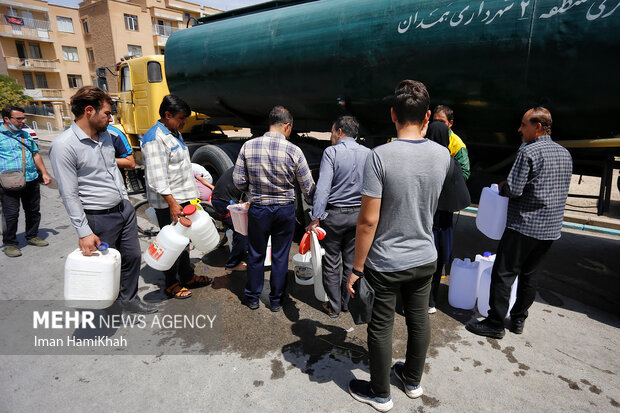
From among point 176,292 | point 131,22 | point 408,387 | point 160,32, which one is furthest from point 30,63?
point 408,387

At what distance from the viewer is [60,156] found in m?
2.39

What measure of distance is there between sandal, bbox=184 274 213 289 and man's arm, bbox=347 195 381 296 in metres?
2.27

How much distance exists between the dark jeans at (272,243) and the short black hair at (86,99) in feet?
4.53

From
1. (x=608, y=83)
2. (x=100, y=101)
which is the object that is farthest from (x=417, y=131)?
(x=100, y=101)

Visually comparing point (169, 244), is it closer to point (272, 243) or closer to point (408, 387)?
point (272, 243)

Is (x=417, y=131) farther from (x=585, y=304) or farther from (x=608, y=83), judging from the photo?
(x=585, y=304)

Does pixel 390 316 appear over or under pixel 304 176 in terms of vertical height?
under

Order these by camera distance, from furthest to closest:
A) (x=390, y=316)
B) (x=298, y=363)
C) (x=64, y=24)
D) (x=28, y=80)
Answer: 1. (x=64, y=24)
2. (x=28, y=80)
3. (x=298, y=363)
4. (x=390, y=316)

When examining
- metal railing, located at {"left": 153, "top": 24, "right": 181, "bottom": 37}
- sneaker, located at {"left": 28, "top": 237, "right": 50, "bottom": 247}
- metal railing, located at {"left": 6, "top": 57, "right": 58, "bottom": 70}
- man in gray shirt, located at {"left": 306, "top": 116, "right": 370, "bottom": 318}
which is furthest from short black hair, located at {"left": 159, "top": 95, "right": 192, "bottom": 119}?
metal railing, located at {"left": 6, "top": 57, "right": 58, "bottom": 70}

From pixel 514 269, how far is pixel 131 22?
38.5m

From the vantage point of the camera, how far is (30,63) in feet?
→ 104

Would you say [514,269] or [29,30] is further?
[29,30]

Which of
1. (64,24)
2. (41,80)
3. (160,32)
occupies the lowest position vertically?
(41,80)

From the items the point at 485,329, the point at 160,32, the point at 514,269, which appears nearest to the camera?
the point at 514,269
